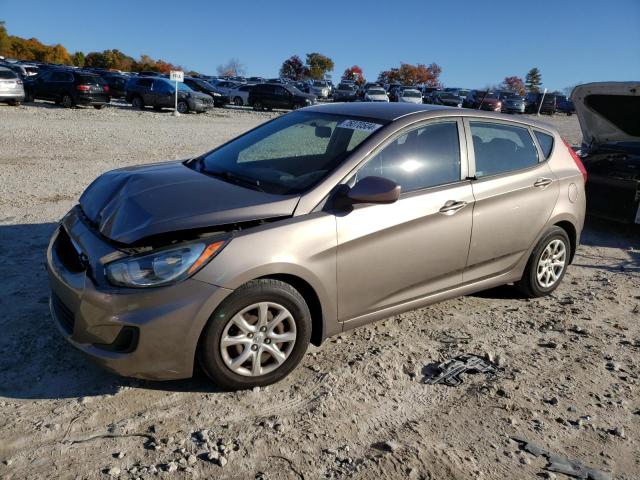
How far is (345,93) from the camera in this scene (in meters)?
41.2

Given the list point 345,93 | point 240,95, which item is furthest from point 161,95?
point 345,93

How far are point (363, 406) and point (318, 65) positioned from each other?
9538 cm

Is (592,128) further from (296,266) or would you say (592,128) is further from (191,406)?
(191,406)

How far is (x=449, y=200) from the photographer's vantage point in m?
3.89

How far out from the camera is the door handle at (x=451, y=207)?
384 cm

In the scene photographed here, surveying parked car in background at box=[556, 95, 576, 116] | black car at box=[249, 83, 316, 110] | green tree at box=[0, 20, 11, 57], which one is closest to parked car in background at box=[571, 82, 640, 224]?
black car at box=[249, 83, 316, 110]

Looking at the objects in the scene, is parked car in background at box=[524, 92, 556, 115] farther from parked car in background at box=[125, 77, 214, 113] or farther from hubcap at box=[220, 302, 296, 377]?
hubcap at box=[220, 302, 296, 377]

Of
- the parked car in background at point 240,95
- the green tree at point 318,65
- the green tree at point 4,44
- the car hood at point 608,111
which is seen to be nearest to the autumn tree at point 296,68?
the green tree at point 318,65

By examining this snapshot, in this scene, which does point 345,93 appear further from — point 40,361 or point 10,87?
point 40,361

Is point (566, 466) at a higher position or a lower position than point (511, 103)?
lower

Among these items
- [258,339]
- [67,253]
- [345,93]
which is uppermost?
[345,93]

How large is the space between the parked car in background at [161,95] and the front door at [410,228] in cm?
2151

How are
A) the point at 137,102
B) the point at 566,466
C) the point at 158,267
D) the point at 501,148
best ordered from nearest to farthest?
the point at 566,466
the point at 158,267
the point at 501,148
the point at 137,102

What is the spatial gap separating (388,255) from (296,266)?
0.73 metres
